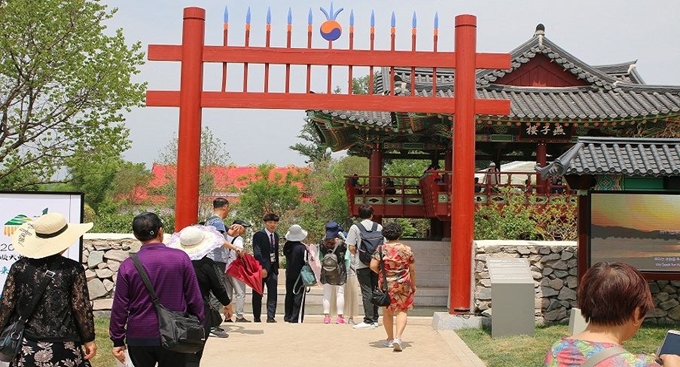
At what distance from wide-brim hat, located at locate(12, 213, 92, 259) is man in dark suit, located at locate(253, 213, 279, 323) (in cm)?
578

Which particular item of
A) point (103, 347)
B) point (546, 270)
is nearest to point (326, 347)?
point (103, 347)

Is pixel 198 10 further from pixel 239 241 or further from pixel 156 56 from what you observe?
pixel 239 241

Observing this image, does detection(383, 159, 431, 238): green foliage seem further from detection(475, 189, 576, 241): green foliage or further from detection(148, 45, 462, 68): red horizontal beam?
detection(148, 45, 462, 68): red horizontal beam

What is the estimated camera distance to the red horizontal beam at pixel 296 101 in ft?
38.4

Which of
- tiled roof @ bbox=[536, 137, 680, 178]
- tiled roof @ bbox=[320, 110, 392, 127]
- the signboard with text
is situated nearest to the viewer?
the signboard with text

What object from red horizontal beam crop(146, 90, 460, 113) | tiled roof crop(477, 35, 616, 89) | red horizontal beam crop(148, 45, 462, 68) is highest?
tiled roof crop(477, 35, 616, 89)

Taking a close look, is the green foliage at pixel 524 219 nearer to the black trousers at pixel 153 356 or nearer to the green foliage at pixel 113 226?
the green foliage at pixel 113 226

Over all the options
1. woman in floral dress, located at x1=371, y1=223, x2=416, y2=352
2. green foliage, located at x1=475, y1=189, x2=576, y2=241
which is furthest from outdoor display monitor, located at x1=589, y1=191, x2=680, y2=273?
green foliage, located at x1=475, y1=189, x2=576, y2=241

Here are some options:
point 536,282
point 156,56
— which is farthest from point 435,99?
point 156,56

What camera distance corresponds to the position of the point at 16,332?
5082 millimetres

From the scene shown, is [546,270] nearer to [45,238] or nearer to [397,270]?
[397,270]

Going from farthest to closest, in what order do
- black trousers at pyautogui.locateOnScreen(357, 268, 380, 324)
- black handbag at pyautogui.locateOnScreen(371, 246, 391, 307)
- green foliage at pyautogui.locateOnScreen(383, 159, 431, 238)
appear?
green foliage at pyautogui.locateOnScreen(383, 159, 431, 238), black trousers at pyautogui.locateOnScreen(357, 268, 380, 324), black handbag at pyautogui.locateOnScreen(371, 246, 391, 307)

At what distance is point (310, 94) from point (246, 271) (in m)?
2.72

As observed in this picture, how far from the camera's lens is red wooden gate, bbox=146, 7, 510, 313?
11.6 metres
